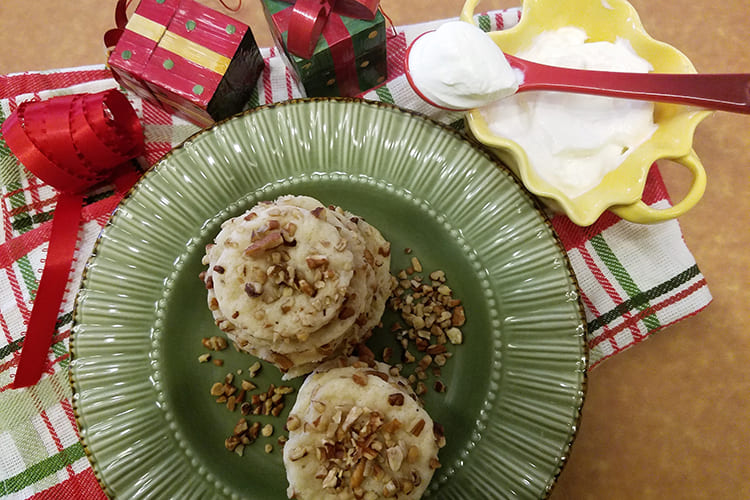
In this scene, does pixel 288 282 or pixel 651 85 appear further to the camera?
pixel 651 85

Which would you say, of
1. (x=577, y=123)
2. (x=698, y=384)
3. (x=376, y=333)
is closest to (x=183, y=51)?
(x=376, y=333)

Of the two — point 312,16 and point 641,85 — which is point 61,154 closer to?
point 312,16

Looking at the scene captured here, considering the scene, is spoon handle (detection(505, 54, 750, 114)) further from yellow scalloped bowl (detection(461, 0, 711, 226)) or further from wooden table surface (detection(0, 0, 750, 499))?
wooden table surface (detection(0, 0, 750, 499))

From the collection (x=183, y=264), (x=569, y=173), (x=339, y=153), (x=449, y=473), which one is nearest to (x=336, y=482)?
(x=449, y=473)

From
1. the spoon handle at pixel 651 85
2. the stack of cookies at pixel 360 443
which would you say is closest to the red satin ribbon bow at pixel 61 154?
the stack of cookies at pixel 360 443

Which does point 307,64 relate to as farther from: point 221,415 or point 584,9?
point 221,415
